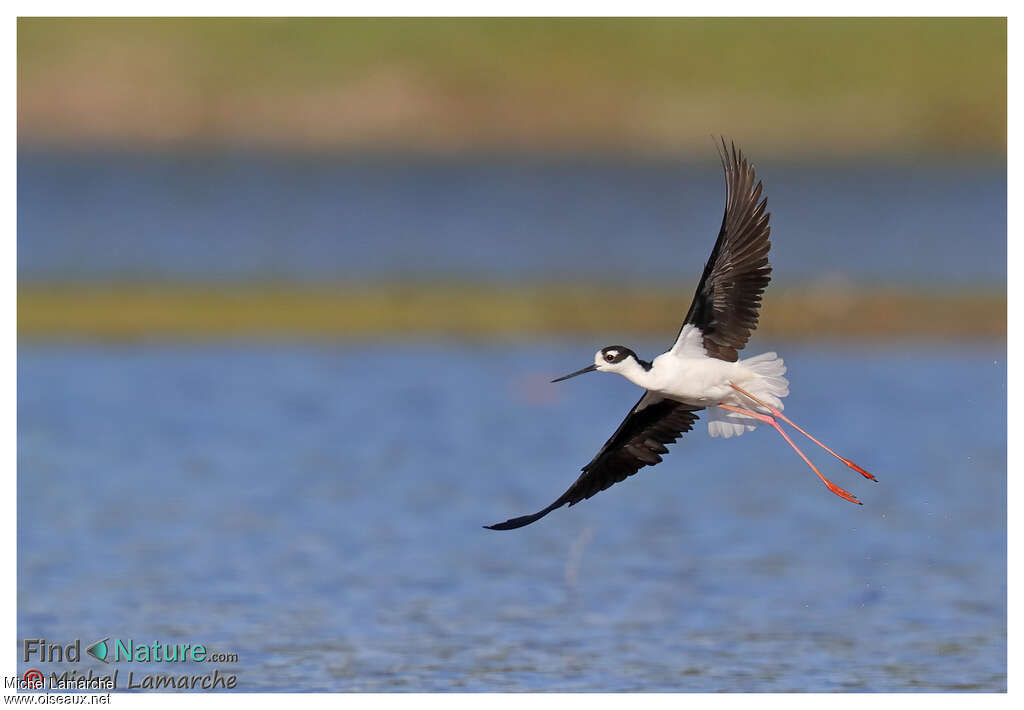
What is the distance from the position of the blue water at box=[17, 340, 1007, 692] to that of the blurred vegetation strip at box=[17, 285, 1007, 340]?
0.70m

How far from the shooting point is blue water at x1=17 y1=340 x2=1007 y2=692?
9.90 meters

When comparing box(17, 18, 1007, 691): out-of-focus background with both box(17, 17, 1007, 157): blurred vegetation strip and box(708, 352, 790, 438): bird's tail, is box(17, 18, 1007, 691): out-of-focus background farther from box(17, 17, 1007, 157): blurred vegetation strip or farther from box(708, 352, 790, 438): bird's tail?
box(708, 352, 790, 438): bird's tail

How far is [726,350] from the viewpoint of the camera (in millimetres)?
8094

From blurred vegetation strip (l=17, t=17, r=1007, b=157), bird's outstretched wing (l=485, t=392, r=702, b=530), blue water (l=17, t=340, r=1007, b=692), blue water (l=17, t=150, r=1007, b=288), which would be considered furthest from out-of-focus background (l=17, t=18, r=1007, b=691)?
bird's outstretched wing (l=485, t=392, r=702, b=530)

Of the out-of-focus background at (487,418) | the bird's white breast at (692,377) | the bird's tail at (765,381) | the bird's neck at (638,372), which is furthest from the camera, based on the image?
the out-of-focus background at (487,418)

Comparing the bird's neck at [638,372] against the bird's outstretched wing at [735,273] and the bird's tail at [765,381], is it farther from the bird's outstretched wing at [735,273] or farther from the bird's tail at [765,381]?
the bird's tail at [765,381]

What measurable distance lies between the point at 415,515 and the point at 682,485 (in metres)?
2.61

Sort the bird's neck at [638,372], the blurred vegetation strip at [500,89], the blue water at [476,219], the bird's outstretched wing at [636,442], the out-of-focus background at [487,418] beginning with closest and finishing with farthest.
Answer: the bird's neck at [638,372] < the bird's outstretched wing at [636,442] < the out-of-focus background at [487,418] < the blue water at [476,219] < the blurred vegetation strip at [500,89]

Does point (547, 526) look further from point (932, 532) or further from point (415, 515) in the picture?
point (932, 532)

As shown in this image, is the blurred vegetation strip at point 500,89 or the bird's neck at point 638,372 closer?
the bird's neck at point 638,372

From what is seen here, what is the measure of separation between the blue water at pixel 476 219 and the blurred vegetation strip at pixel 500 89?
3.01 metres

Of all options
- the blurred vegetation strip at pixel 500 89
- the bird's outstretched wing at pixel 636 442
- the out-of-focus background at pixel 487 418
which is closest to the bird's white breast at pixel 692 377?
the bird's outstretched wing at pixel 636 442

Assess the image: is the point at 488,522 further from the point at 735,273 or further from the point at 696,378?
the point at 735,273

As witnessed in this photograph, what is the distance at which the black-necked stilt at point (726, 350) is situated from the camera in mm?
7836
